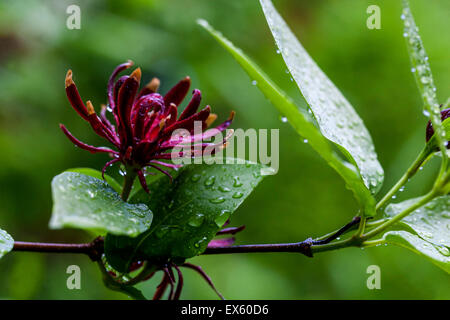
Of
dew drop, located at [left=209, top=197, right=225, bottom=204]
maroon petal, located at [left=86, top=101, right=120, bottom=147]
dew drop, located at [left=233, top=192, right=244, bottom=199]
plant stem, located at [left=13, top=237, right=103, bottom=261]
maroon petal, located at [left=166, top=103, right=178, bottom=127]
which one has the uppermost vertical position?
maroon petal, located at [left=166, top=103, right=178, bottom=127]

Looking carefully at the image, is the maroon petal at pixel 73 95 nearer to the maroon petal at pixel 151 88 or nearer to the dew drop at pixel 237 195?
the maroon petal at pixel 151 88

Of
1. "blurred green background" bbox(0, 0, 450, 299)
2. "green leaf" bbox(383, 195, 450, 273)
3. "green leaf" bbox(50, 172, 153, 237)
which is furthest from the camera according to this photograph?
"blurred green background" bbox(0, 0, 450, 299)

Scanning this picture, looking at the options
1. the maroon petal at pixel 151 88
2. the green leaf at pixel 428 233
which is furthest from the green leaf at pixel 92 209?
the green leaf at pixel 428 233

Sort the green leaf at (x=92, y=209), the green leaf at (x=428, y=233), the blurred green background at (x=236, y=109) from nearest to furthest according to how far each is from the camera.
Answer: the green leaf at (x=92, y=209), the green leaf at (x=428, y=233), the blurred green background at (x=236, y=109)

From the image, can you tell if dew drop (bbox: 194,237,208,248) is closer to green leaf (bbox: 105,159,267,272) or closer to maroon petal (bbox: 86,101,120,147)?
green leaf (bbox: 105,159,267,272)

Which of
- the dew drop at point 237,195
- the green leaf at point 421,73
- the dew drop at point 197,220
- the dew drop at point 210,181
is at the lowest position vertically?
the dew drop at point 197,220

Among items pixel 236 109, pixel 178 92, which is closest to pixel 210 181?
pixel 178 92

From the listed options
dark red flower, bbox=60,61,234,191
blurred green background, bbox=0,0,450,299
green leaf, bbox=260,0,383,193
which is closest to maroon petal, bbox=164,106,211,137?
dark red flower, bbox=60,61,234,191

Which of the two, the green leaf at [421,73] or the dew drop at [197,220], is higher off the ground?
the green leaf at [421,73]
